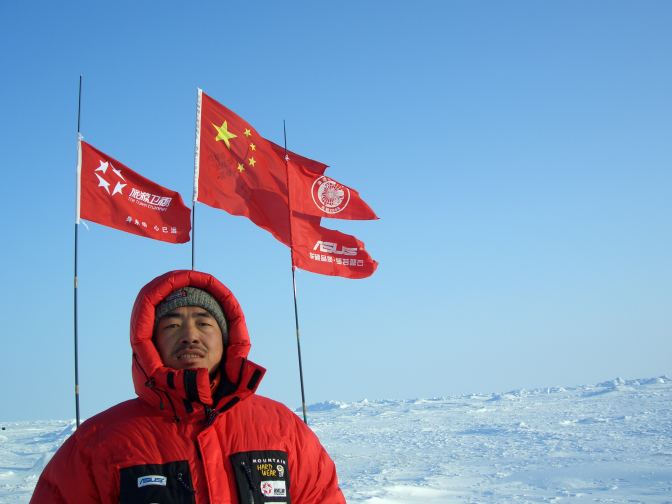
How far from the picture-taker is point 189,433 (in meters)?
2.11

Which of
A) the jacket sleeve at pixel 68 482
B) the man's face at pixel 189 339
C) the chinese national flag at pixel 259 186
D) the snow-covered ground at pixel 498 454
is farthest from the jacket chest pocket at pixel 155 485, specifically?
the chinese national flag at pixel 259 186

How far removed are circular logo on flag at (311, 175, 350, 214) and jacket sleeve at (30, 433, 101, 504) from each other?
6.82 metres

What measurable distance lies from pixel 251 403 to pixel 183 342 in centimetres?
34

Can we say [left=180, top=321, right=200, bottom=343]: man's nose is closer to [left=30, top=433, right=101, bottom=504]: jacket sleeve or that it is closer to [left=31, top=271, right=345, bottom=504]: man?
[left=31, top=271, right=345, bottom=504]: man

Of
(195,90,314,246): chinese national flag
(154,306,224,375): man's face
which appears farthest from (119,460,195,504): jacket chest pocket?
(195,90,314,246): chinese national flag

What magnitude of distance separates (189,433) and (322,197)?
6767 mm

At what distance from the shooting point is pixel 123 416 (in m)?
2.14

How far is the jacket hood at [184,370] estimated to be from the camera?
211 centimetres

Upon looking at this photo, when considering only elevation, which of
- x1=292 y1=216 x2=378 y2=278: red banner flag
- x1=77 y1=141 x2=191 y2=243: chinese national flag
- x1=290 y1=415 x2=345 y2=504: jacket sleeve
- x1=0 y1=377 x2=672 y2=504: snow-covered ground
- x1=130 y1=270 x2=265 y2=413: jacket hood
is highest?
x1=77 y1=141 x2=191 y2=243: chinese national flag

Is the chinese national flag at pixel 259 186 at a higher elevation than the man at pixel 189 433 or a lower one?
higher

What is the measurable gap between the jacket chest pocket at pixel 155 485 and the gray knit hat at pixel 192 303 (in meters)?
0.62

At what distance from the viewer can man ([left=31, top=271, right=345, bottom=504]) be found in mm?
1996

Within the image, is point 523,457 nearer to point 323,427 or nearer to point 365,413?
point 323,427

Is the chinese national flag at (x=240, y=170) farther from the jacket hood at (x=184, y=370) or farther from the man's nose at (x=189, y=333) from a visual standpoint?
the man's nose at (x=189, y=333)
